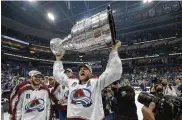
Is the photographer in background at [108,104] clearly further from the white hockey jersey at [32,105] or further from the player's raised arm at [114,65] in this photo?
the player's raised arm at [114,65]

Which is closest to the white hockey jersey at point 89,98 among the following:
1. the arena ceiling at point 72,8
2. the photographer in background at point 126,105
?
the photographer in background at point 126,105

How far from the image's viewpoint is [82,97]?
1.77 m

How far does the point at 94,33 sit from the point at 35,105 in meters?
1.52

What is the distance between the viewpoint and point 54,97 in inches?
120

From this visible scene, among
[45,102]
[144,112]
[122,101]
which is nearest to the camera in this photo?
[144,112]

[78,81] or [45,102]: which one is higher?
[78,81]

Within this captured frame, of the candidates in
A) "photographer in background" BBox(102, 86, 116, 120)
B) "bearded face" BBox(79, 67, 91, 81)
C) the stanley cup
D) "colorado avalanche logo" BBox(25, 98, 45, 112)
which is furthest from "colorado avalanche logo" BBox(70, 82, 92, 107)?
"photographer in background" BBox(102, 86, 116, 120)

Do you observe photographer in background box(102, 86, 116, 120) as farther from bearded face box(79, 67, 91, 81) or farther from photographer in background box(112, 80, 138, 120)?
bearded face box(79, 67, 91, 81)

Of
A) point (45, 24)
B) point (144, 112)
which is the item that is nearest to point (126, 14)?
point (45, 24)

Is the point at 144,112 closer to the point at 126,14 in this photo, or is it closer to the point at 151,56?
the point at 126,14

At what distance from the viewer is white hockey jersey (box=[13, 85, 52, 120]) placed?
7.93 ft

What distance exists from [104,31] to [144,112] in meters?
0.69

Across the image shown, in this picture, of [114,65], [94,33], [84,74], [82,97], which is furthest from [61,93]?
[94,33]

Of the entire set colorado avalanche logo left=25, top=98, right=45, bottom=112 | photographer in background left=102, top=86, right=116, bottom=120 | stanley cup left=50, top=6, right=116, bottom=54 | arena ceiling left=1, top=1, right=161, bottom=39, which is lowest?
photographer in background left=102, top=86, right=116, bottom=120
